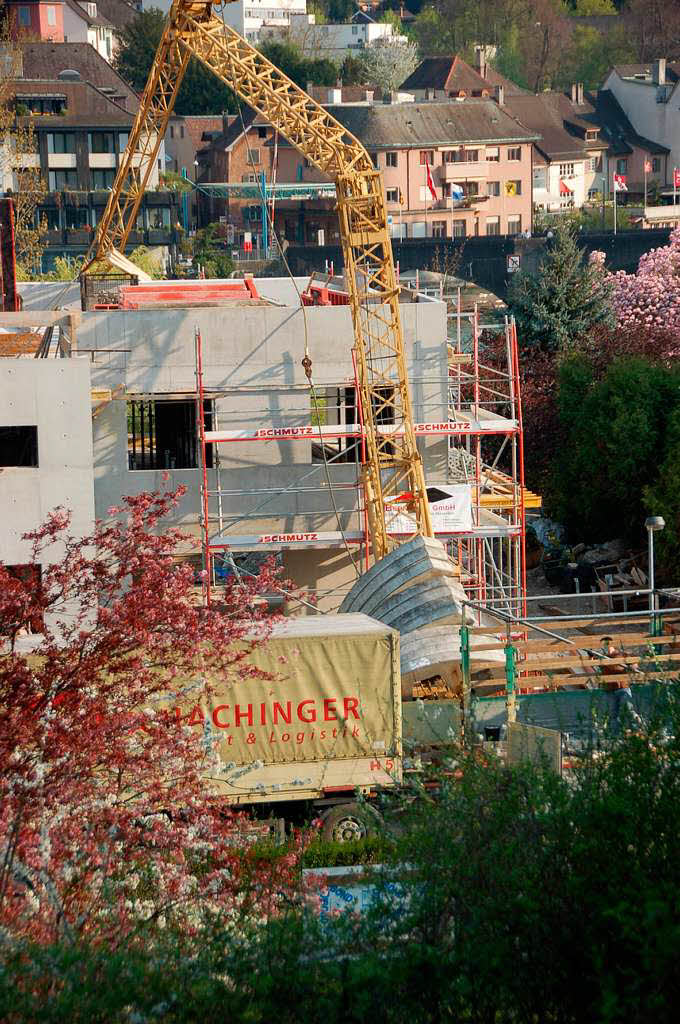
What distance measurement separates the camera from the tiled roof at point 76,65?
361 ft

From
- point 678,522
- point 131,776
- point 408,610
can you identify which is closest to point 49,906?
point 131,776

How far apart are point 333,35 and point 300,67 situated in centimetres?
3634

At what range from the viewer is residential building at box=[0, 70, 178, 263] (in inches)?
3937

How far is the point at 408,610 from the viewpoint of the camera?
2447 centimetres

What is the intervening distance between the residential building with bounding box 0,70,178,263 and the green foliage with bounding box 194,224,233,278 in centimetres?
187

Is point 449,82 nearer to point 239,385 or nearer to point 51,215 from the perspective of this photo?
point 51,215

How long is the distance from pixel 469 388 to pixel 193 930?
119 feet

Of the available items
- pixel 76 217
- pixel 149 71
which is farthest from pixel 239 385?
pixel 149 71

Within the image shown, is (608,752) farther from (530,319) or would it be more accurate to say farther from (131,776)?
(530,319)

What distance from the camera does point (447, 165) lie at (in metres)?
108

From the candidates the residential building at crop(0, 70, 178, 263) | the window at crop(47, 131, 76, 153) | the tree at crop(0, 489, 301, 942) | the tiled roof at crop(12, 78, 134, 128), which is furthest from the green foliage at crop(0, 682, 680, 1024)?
the window at crop(47, 131, 76, 153)

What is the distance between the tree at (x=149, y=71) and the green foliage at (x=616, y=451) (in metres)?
86.1

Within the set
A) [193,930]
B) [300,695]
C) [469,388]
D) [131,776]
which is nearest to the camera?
[193,930]

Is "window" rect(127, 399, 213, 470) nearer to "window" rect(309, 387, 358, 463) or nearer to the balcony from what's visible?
"window" rect(309, 387, 358, 463)
